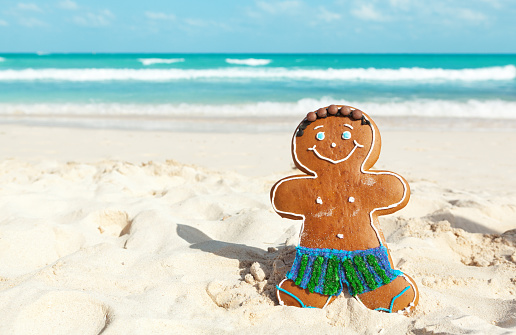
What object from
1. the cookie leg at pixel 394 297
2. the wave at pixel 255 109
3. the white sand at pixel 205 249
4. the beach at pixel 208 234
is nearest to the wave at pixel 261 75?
the wave at pixel 255 109

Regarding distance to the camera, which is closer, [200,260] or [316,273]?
[316,273]

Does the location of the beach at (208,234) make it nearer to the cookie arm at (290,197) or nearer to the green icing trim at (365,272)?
the green icing trim at (365,272)

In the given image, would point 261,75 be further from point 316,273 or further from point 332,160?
point 316,273

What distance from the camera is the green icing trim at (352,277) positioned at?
2412 mm

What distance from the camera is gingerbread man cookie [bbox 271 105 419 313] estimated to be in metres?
2.39

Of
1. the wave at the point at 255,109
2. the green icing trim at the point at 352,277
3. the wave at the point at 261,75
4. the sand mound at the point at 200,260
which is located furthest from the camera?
the wave at the point at 261,75

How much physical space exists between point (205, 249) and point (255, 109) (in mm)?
Answer: 9448

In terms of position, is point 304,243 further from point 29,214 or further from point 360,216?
point 29,214

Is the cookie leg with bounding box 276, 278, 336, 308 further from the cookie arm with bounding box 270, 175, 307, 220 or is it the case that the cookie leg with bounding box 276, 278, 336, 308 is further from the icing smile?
the icing smile

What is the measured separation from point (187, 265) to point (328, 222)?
3.45 feet

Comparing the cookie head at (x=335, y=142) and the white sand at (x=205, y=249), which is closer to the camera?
the white sand at (x=205, y=249)

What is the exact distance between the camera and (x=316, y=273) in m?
2.46

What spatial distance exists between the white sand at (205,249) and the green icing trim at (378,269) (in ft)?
0.61

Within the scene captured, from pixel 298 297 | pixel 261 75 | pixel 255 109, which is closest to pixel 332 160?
pixel 298 297
